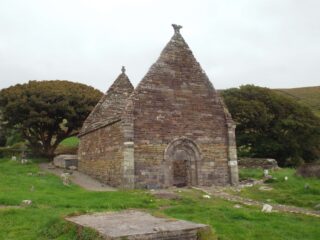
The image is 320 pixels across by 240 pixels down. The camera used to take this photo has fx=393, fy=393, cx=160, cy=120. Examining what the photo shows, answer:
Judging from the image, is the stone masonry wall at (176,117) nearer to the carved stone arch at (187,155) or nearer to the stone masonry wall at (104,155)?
the carved stone arch at (187,155)

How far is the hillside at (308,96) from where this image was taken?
2527 inches

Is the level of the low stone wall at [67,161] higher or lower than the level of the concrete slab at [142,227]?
higher

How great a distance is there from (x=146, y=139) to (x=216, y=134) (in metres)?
4.27

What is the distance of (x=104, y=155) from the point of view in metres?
21.3

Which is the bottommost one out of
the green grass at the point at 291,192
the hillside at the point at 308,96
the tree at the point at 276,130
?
the green grass at the point at 291,192

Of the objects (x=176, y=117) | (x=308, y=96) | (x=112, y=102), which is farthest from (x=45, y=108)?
(x=308, y=96)

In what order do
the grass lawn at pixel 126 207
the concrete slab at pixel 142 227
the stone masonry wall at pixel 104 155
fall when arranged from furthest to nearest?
the stone masonry wall at pixel 104 155 < the grass lawn at pixel 126 207 < the concrete slab at pixel 142 227

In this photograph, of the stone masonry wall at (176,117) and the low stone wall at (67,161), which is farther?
the low stone wall at (67,161)

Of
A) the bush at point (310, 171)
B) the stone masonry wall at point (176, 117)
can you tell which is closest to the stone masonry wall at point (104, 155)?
the stone masonry wall at point (176, 117)

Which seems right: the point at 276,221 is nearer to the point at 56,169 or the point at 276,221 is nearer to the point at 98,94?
the point at 56,169

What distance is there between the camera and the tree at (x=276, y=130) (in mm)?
35406

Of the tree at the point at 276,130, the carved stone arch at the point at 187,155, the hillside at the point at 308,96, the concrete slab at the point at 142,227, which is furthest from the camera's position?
the hillside at the point at 308,96

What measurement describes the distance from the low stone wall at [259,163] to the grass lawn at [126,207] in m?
12.6

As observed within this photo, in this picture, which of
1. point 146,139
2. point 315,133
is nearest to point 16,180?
point 146,139
